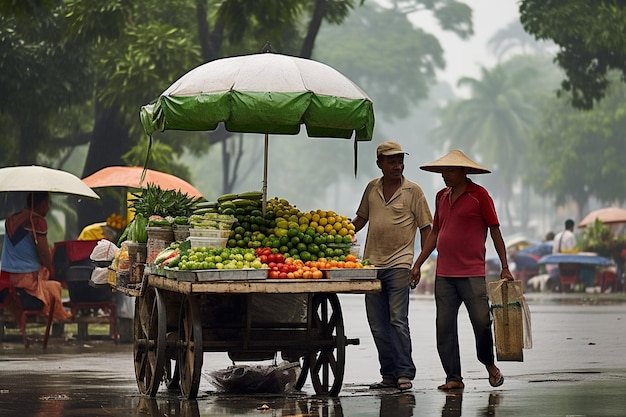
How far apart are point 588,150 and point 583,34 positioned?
43.3m

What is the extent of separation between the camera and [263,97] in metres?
11.3

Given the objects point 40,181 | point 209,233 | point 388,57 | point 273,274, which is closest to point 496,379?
point 273,274

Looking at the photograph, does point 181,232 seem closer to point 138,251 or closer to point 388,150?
point 138,251

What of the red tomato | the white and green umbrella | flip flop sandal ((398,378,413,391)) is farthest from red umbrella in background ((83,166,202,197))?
the red tomato

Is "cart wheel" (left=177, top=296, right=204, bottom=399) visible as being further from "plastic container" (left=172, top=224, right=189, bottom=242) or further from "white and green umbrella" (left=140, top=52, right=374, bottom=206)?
"white and green umbrella" (left=140, top=52, right=374, bottom=206)

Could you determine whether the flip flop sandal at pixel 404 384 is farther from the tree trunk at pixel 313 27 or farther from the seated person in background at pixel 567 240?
the seated person in background at pixel 567 240

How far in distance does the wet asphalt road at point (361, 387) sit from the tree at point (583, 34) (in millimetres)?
13729

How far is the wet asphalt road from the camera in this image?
1046 centimetres

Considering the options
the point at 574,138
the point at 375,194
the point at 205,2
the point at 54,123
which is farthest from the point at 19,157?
the point at 574,138

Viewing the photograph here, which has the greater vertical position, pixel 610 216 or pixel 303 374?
pixel 610 216

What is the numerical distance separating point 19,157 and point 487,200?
22597mm

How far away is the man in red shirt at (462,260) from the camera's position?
39.1 ft

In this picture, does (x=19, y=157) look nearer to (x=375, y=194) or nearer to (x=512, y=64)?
(x=375, y=194)

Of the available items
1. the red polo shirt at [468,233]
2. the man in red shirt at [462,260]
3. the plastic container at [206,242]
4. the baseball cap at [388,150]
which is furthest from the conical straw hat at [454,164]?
the plastic container at [206,242]
